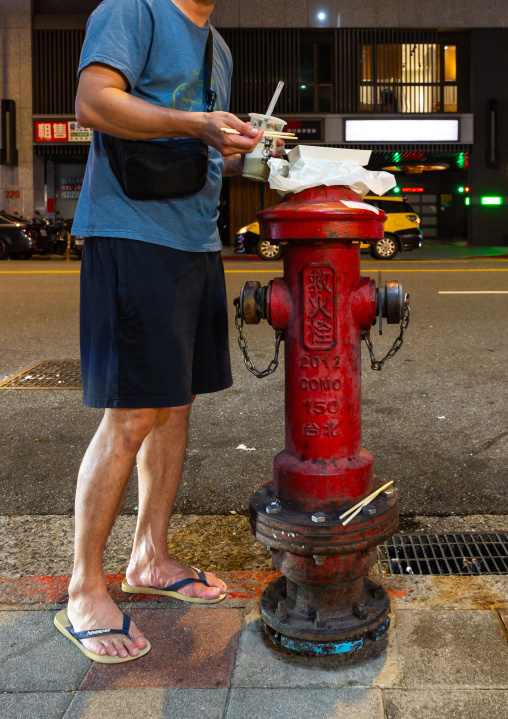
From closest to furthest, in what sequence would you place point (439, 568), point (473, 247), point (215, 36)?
1. point (215, 36)
2. point (439, 568)
3. point (473, 247)

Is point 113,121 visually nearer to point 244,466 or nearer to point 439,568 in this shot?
point 439,568

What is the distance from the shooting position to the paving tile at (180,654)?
2086 millimetres

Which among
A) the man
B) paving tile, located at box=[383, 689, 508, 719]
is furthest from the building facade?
paving tile, located at box=[383, 689, 508, 719]

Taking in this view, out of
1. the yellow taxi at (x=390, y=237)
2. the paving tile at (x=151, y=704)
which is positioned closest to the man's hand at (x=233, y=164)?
the paving tile at (x=151, y=704)

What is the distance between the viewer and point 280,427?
4523mm

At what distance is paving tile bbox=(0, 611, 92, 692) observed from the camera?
2090 millimetres

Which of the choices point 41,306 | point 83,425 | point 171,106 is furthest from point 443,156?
point 171,106

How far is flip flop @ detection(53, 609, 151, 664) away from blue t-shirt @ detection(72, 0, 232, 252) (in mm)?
1114

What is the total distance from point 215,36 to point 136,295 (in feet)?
3.04

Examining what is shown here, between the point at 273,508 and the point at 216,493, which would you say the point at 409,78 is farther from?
the point at 273,508

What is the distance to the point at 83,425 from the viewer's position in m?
4.60

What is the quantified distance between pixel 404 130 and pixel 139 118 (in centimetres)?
2508

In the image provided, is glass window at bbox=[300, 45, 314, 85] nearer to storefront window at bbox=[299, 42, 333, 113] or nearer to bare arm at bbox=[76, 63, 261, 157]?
storefront window at bbox=[299, 42, 333, 113]

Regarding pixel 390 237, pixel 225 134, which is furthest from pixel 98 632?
pixel 390 237
